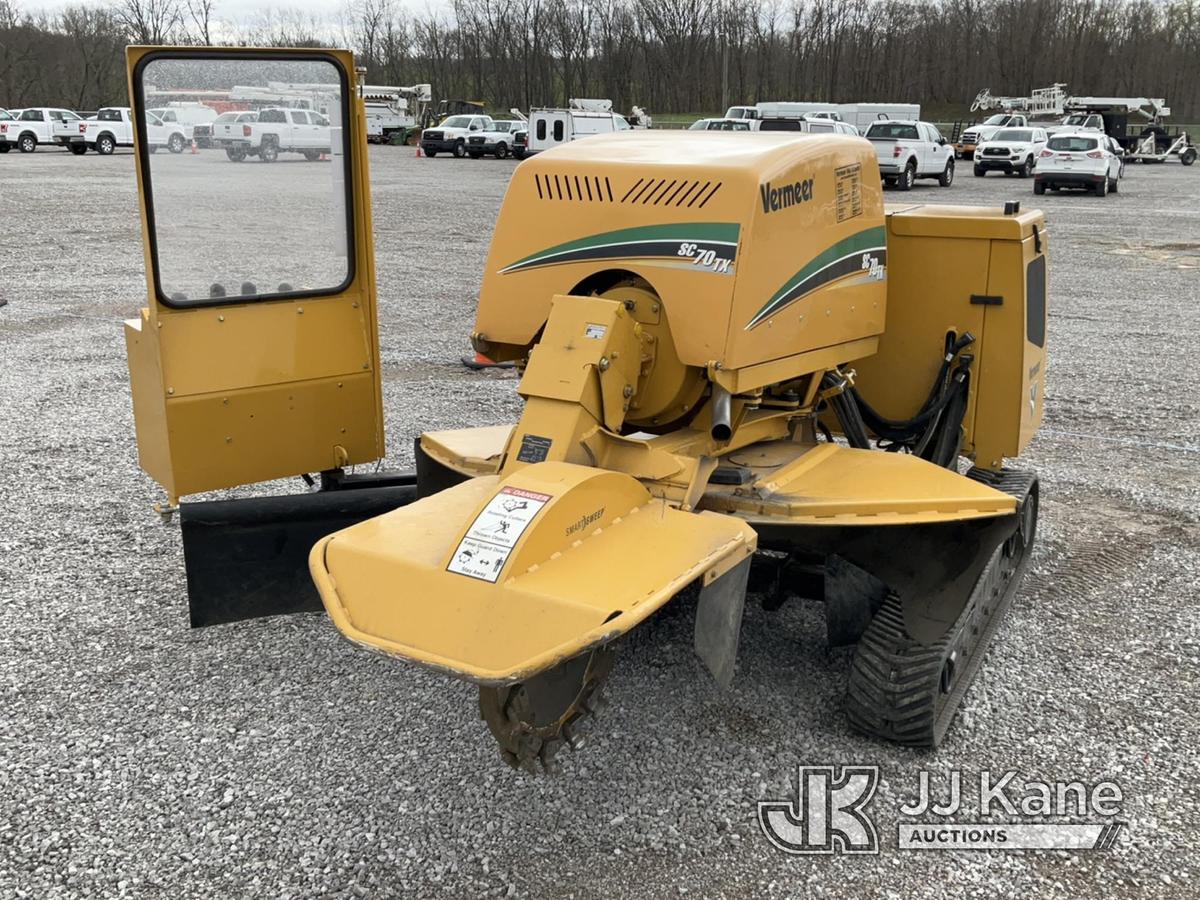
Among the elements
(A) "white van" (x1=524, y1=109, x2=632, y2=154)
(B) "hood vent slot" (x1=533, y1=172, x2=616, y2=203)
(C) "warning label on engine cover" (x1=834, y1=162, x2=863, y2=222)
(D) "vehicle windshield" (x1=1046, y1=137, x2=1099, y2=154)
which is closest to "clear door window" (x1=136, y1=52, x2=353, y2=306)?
(B) "hood vent slot" (x1=533, y1=172, x2=616, y2=203)

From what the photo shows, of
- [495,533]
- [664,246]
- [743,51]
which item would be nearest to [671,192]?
[664,246]

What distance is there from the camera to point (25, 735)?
3896mm

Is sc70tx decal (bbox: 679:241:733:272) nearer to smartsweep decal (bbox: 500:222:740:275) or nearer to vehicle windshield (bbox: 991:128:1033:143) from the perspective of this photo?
smartsweep decal (bbox: 500:222:740:275)

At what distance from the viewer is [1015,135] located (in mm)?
33188

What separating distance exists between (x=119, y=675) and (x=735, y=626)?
2370 mm

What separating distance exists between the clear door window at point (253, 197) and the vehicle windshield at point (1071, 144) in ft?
82.7

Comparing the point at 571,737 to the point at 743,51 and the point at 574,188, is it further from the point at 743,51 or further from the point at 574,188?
the point at 743,51

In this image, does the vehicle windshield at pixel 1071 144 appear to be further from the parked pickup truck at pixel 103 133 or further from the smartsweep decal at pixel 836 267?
the parked pickup truck at pixel 103 133

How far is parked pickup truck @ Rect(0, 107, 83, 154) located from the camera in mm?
38812

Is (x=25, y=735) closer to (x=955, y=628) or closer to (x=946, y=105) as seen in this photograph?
(x=955, y=628)

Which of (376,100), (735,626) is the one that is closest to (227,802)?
(735,626)

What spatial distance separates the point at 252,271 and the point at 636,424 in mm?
1636

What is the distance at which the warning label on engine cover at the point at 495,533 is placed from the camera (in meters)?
3.06

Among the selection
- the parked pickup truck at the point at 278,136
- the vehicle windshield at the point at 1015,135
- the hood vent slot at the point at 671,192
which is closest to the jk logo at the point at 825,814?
the hood vent slot at the point at 671,192
